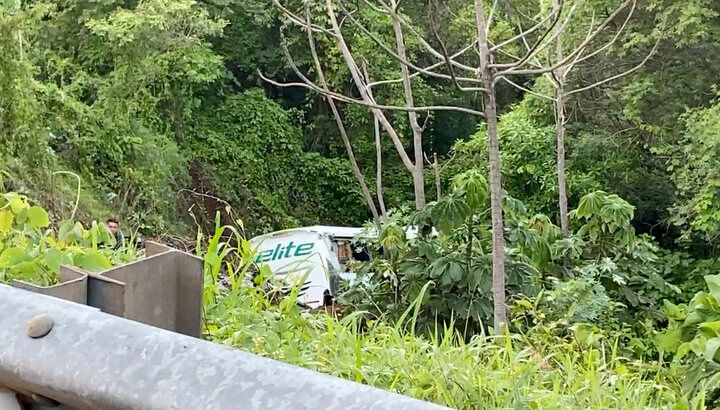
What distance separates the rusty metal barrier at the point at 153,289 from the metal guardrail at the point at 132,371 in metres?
0.19

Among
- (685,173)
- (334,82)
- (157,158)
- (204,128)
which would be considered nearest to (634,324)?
(685,173)

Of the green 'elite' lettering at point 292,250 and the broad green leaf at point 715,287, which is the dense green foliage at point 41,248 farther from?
the green 'elite' lettering at point 292,250

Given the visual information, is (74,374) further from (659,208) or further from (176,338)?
(659,208)

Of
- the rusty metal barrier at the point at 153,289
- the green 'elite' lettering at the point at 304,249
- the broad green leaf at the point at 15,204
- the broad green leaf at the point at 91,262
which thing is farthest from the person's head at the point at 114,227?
the green 'elite' lettering at the point at 304,249

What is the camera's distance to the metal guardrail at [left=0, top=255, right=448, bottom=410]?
633mm

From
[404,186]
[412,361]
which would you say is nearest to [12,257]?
[412,361]

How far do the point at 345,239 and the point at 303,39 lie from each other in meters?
4.77

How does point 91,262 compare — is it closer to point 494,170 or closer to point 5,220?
point 5,220

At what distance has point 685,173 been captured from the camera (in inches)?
380

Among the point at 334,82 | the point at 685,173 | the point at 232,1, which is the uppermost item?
the point at 232,1

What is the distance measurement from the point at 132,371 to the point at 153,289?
0.46 m

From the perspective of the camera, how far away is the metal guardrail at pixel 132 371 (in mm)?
633

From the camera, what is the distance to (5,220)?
1.73m

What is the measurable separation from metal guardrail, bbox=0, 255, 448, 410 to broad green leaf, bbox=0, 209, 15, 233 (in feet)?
3.29
